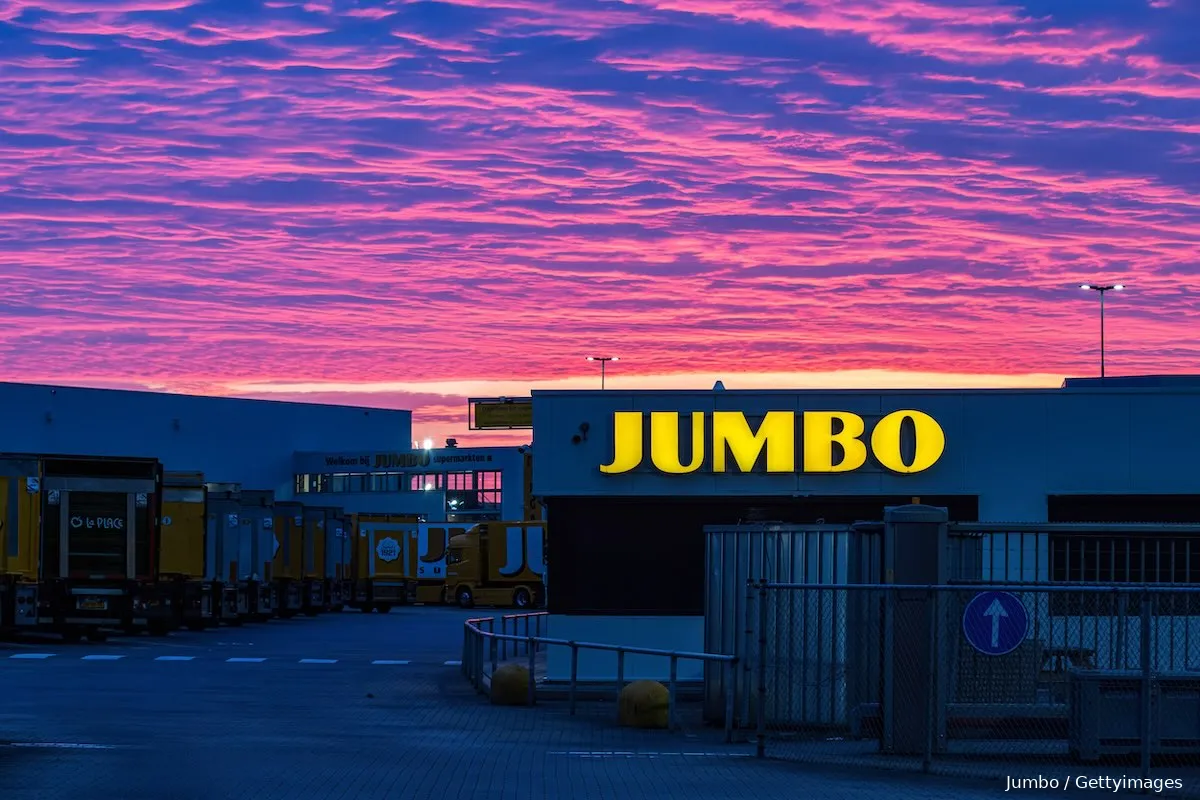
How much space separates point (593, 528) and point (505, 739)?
9692 mm

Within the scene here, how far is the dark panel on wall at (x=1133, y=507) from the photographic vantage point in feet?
101

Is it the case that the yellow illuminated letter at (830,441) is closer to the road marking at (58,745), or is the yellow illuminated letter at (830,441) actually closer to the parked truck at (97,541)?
the road marking at (58,745)

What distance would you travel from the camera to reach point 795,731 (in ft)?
70.2

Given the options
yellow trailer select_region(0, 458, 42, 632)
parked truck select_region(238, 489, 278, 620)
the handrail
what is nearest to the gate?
the handrail

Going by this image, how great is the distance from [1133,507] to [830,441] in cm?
468

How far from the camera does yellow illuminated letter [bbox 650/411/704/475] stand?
30.9 meters

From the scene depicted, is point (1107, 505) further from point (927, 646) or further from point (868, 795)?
point (868, 795)

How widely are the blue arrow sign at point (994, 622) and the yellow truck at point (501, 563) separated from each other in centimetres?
4918

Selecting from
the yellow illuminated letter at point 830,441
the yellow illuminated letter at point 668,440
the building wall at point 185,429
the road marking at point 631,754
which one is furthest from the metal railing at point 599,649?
the building wall at point 185,429

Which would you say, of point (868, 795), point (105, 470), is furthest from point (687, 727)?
Answer: point (105, 470)

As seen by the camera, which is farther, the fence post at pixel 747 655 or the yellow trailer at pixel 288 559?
the yellow trailer at pixel 288 559

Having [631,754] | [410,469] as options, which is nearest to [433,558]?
[410,469]

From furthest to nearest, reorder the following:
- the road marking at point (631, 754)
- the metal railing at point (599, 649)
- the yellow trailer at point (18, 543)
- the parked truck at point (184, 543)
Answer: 1. the parked truck at point (184, 543)
2. the yellow trailer at point (18, 543)
3. the metal railing at point (599, 649)
4. the road marking at point (631, 754)

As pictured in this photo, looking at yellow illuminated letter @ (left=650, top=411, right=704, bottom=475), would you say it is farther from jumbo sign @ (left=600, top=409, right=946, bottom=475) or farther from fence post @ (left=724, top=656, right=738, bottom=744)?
fence post @ (left=724, top=656, right=738, bottom=744)
